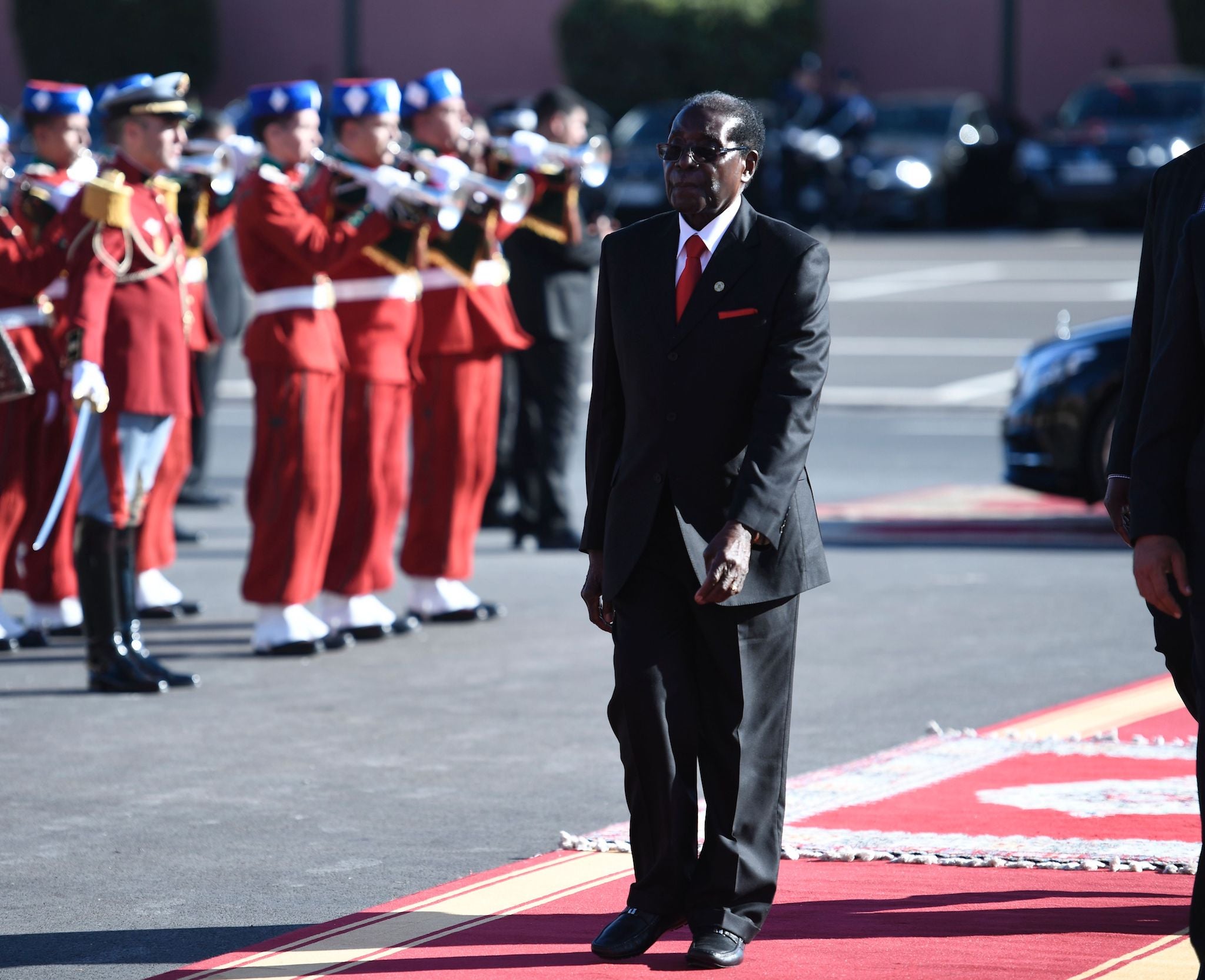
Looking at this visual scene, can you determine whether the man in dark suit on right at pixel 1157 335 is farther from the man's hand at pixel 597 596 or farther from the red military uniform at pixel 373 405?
the red military uniform at pixel 373 405

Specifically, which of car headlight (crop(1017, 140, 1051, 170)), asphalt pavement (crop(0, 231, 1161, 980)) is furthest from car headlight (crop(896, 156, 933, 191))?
asphalt pavement (crop(0, 231, 1161, 980))

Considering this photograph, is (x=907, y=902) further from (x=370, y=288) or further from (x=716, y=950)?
(x=370, y=288)

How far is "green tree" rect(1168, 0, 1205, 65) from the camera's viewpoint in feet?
116

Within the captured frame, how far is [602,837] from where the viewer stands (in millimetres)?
5855

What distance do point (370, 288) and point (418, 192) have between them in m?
0.53

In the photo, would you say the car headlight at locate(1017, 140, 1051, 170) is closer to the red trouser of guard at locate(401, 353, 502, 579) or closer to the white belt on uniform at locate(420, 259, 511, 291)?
the white belt on uniform at locate(420, 259, 511, 291)

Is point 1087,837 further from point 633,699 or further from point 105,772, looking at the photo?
point 105,772

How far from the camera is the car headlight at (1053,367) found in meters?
11.4

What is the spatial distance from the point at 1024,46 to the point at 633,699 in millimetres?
34489

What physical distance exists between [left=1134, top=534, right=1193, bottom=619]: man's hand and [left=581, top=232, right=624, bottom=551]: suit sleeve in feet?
4.00

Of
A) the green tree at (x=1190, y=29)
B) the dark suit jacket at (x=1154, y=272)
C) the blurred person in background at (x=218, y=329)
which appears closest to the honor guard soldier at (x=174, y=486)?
the blurred person in background at (x=218, y=329)

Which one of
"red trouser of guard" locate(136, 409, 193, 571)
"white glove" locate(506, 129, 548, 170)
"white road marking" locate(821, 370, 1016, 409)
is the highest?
"white glove" locate(506, 129, 548, 170)

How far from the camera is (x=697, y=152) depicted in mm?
4809

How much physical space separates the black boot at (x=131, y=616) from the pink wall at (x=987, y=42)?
31.2 meters
